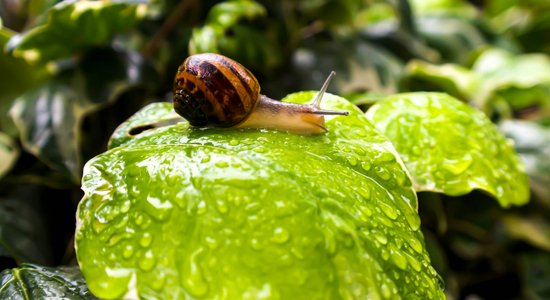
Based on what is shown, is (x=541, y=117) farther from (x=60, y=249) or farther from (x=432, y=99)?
(x=60, y=249)

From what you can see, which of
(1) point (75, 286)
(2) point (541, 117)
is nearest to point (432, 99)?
(1) point (75, 286)

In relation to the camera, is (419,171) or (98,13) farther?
(98,13)

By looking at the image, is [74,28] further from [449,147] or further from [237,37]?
[449,147]

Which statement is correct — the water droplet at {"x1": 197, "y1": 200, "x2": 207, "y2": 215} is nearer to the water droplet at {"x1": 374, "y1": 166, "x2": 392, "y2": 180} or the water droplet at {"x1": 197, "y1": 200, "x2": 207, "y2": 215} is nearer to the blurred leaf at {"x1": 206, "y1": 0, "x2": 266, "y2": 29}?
the water droplet at {"x1": 374, "y1": 166, "x2": 392, "y2": 180}

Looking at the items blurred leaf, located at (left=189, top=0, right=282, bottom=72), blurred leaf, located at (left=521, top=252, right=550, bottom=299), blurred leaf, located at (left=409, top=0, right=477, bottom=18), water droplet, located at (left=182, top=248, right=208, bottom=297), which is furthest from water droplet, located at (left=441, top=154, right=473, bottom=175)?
blurred leaf, located at (left=409, top=0, right=477, bottom=18)

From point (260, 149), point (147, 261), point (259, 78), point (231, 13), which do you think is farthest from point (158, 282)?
point (259, 78)

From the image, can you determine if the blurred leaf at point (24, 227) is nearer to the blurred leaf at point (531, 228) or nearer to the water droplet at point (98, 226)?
the water droplet at point (98, 226)

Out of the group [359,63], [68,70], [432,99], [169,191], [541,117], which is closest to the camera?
[169,191]
